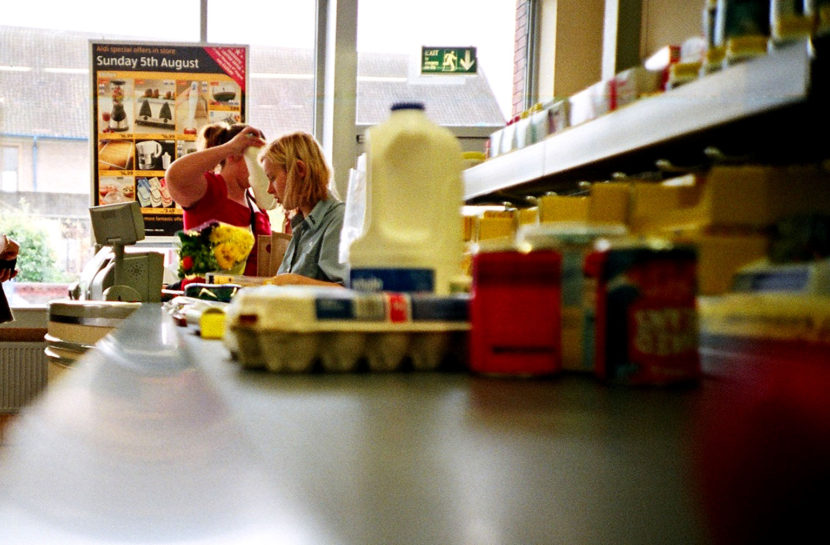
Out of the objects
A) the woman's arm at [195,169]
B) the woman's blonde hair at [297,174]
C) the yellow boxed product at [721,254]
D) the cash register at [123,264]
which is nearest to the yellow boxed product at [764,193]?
the yellow boxed product at [721,254]

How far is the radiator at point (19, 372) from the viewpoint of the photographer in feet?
17.5

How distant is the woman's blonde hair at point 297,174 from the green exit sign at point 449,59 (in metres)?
0.93

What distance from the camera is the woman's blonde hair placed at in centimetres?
168

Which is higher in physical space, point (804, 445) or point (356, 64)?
point (356, 64)

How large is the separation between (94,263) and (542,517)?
11.4 ft

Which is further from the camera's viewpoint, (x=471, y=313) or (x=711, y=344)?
(x=471, y=313)

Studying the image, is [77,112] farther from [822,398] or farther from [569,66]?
[822,398]

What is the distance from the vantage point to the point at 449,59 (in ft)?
2.18

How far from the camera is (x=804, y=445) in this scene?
39cm

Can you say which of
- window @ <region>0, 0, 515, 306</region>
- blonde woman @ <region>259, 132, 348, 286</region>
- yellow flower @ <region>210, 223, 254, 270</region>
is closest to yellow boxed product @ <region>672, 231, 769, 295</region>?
window @ <region>0, 0, 515, 306</region>

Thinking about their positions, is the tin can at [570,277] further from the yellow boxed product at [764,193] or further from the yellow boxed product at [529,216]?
the yellow boxed product at [764,193]

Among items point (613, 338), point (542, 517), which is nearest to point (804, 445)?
point (542, 517)

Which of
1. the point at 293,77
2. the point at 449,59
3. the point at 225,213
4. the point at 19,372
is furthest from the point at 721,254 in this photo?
the point at 19,372

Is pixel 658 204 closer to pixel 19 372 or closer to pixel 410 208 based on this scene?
pixel 410 208
